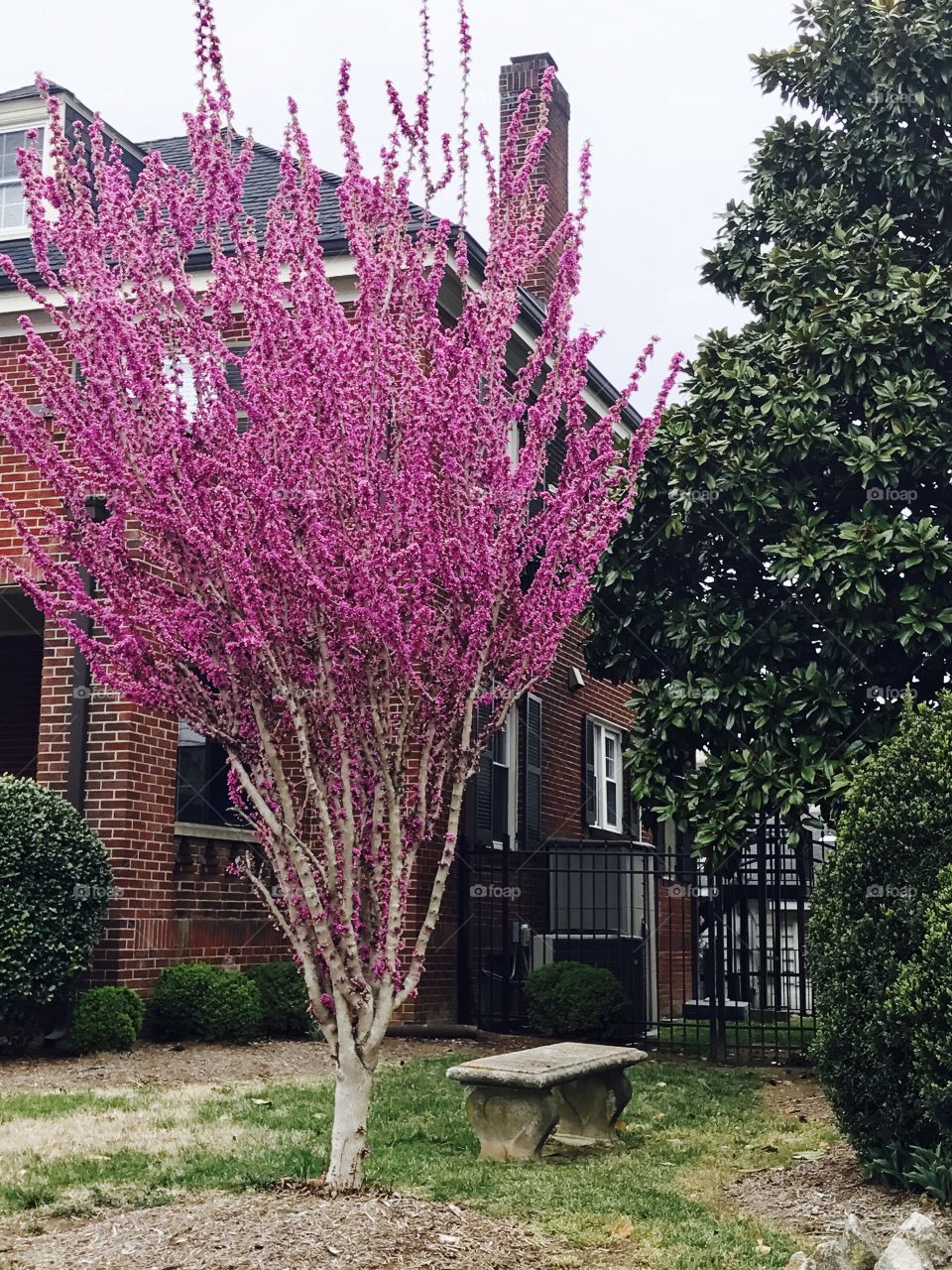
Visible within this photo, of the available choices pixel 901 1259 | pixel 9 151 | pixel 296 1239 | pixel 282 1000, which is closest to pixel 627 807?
pixel 282 1000

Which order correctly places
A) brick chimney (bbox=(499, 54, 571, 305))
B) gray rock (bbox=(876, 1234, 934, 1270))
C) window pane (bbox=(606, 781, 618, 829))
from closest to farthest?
gray rock (bbox=(876, 1234, 934, 1270)) < brick chimney (bbox=(499, 54, 571, 305)) < window pane (bbox=(606, 781, 618, 829))

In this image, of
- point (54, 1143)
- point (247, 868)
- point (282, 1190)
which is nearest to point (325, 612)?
point (247, 868)

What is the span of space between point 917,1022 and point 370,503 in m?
3.65

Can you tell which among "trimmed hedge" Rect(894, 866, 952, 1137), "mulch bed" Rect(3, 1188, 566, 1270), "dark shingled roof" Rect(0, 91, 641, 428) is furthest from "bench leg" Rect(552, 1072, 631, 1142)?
"dark shingled roof" Rect(0, 91, 641, 428)

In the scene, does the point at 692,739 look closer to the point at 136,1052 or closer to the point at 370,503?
the point at 136,1052

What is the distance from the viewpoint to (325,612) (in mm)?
5625

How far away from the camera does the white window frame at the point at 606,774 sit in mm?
20609

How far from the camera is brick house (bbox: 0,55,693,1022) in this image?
1251cm

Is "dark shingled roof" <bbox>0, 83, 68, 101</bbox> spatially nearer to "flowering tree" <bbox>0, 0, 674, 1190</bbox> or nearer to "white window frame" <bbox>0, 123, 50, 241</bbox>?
"white window frame" <bbox>0, 123, 50, 241</bbox>

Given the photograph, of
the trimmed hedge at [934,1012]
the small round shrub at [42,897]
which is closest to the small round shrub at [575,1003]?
the small round shrub at [42,897]

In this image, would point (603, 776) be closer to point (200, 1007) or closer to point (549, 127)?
point (549, 127)

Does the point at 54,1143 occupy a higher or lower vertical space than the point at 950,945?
lower

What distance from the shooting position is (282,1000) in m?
12.9

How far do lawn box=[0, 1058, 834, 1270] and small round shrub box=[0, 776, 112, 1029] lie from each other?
1896 millimetres
